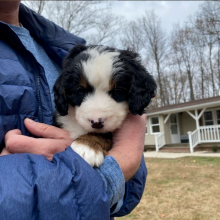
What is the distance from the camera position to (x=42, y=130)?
1.94 m

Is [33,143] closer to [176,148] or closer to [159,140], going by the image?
[176,148]

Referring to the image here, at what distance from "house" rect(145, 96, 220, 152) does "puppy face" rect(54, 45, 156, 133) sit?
1727 centimetres

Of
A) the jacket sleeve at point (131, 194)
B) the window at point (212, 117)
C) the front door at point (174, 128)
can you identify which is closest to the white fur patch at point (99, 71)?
the jacket sleeve at point (131, 194)

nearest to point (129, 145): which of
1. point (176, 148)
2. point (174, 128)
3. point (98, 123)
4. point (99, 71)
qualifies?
point (98, 123)

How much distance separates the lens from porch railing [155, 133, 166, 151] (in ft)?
67.8

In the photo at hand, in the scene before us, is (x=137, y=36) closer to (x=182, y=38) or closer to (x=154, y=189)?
(x=182, y=38)

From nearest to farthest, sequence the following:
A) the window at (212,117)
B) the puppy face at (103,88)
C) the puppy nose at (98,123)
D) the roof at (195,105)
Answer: the puppy nose at (98,123) → the puppy face at (103,88) → the roof at (195,105) → the window at (212,117)

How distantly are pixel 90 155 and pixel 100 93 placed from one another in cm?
62

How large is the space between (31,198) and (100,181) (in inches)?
14.8

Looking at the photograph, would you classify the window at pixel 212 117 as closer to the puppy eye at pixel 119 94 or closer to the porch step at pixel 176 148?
the porch step at pixel 176 148

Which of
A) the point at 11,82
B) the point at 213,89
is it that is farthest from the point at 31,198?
the point at 213,89

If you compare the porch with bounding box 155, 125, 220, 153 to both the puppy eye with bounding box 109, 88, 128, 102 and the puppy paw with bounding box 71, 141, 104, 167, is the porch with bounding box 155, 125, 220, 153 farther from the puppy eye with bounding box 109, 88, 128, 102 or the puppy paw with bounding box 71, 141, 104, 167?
the puppy paw with bounding box 71, 141, 104, 167

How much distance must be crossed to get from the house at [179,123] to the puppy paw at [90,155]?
1771 cm

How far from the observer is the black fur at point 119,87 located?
211 centimetres
